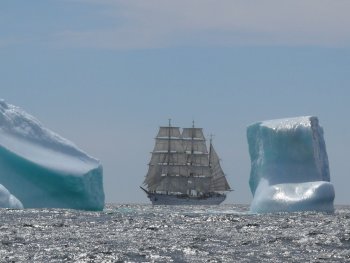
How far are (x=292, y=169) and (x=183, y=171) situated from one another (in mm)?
48360

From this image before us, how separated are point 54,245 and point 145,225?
34.2 ft

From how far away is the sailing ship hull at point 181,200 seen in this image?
92500 mm

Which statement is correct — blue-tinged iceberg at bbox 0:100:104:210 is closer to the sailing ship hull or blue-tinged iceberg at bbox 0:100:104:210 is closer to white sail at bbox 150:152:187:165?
white sail at bbox 150:152:187:165

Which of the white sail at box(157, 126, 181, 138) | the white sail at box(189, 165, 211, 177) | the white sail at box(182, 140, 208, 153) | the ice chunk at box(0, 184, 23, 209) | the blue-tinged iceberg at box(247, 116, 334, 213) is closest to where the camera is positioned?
the ice chunk at box(0, 184, 23, 209)

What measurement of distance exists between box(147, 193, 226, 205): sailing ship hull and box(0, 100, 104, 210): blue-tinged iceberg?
4861 cm

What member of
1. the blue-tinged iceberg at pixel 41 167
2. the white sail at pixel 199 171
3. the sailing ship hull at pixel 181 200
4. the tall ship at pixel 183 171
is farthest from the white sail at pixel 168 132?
the blue-tinged iceberg at pixel 41 167

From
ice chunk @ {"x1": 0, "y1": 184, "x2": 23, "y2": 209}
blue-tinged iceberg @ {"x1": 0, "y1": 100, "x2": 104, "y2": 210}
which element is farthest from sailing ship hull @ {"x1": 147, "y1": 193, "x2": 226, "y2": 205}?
ice chunk @ {"x1": 0, "y1": 184, "x2": 23, "y2": 209}

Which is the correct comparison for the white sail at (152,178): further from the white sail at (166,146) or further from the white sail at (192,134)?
the white sail at (192,134)

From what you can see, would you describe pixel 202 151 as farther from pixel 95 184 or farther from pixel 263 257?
pixel 263 257

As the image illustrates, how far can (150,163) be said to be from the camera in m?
91.9

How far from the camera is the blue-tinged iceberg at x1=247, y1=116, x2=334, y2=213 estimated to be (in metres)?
43.4

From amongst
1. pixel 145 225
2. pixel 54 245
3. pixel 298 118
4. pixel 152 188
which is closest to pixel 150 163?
pixel 152 188

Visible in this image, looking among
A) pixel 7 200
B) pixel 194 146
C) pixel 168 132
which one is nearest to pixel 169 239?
pixel 7 200

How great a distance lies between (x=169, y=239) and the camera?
3072cm
